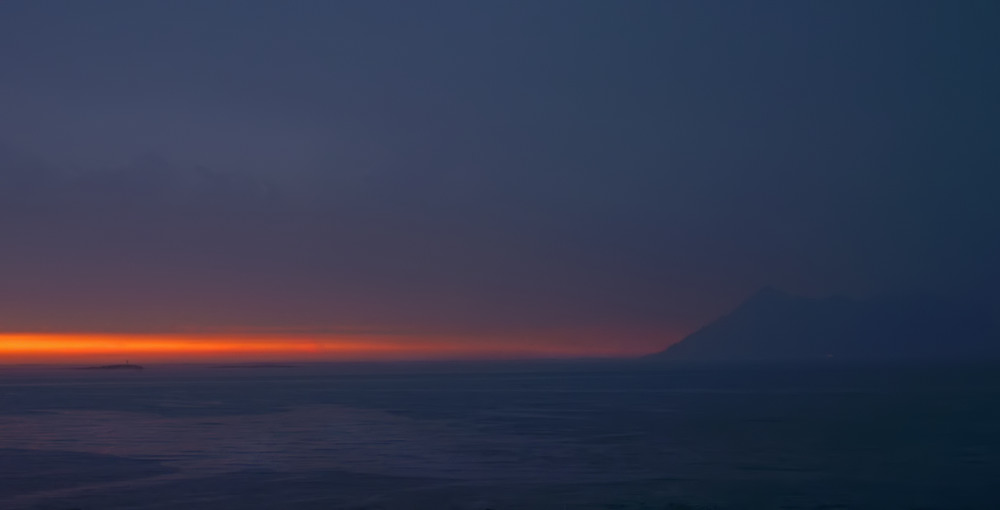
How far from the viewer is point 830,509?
2391 centimetres

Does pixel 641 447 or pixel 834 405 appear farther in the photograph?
pixel 834 405

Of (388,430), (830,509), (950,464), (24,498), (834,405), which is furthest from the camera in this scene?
(834,405)

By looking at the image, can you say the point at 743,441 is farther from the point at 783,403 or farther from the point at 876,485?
the point at 783,403

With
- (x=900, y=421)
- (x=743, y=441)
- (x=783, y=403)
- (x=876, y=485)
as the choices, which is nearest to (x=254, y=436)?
(x=743, y=441)

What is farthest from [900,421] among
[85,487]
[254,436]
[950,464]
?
[85,487]

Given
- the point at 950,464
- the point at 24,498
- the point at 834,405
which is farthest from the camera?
the point at 834,405

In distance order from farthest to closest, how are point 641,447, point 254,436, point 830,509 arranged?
point 254,436
point 641,447
point 830,509

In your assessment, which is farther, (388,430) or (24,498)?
(388,430)

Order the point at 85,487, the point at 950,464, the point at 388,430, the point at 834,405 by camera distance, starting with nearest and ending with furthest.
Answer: the point at 85,487, the point at 950,464, the point at 388,430, the point at 834,405

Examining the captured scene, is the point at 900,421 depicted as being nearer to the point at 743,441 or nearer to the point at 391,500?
the point at 743,441

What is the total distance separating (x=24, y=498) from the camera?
25906mm

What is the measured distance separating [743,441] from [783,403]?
29.2 metres

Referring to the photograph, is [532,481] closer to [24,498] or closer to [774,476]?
[774,476]

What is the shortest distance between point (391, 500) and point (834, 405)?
154 ft
